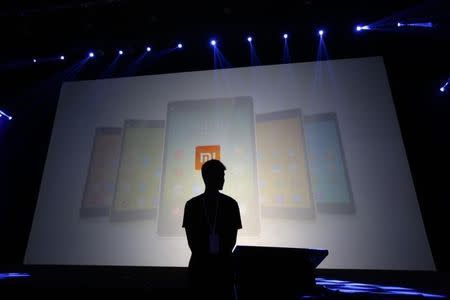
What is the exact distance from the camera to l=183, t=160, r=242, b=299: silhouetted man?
1.04 metres

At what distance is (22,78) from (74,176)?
2.17m

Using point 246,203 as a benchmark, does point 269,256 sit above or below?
below

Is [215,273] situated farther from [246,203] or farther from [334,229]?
[334,229]

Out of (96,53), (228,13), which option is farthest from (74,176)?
(228,13)

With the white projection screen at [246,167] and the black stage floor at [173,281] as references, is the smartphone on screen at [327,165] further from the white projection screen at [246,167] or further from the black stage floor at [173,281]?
the black stage floor at [173,281]

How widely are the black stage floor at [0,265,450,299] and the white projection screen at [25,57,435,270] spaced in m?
0.18

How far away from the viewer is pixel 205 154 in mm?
2795

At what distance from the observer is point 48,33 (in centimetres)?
346

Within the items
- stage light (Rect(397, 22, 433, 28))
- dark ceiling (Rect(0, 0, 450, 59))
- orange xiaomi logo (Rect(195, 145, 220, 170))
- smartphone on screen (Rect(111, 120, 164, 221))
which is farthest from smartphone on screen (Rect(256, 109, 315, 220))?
stage light (Rect(397, 22, 433, 28))

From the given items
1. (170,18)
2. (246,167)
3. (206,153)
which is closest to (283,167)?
(246,167)

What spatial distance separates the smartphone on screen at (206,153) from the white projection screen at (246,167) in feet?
0.04

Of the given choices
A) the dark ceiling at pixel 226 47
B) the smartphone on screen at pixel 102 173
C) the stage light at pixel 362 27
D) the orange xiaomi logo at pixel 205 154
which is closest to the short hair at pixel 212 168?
the orange xiaomi logo at pixel 205 154

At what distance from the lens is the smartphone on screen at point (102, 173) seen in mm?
2781

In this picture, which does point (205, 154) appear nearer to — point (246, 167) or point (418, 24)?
point (246, 167)
